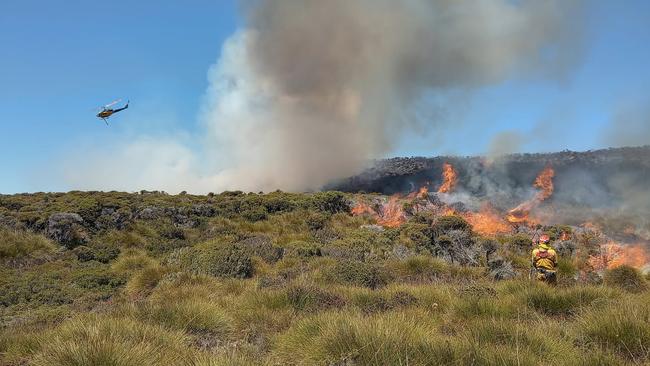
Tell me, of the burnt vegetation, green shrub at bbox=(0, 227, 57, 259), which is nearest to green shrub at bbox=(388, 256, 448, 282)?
the burnt vegetation

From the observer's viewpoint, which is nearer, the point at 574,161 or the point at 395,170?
the point at 574,161

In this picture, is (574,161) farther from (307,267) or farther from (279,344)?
(279,344)

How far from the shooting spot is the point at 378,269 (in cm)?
1220

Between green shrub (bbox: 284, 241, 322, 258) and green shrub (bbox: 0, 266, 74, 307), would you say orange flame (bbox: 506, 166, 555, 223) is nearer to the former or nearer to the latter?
green shrub (bbox: 284, 241, 322, 258)

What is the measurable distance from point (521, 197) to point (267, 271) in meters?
25.9

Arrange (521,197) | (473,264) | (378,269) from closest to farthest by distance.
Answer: (378,269)
(473,264)
(521,197)

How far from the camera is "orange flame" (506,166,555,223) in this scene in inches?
1128

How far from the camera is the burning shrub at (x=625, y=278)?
12.4 meters

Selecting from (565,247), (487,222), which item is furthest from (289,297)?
(487,222)

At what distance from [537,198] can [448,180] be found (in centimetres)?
851

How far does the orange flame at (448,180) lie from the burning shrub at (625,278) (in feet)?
76.3

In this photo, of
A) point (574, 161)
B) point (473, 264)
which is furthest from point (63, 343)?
point (574, 161)

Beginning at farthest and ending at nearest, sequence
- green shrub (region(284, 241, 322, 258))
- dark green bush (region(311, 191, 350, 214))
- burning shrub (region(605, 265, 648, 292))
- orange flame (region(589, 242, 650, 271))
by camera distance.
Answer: dark green bush (region(311, 191, 350, 214)), orange flame (region(589, 242, 650, 271)), green shrub (region(284, 241, 322, 258)), burning shrub (region(605, 265, 648, 292))

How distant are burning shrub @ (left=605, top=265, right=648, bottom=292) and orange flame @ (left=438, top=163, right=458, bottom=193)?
2326cm
